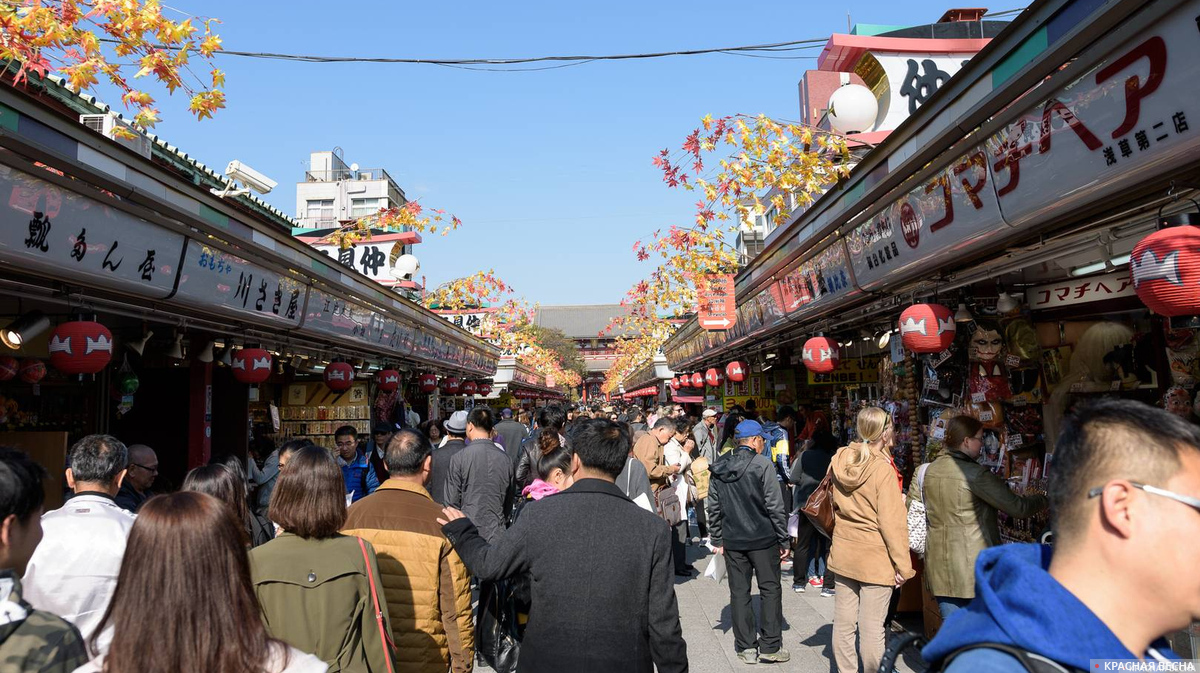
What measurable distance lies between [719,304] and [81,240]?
1005cm

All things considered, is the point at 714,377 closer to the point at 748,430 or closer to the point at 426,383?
the point at 426,383

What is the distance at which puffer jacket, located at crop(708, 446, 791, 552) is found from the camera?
598 cm

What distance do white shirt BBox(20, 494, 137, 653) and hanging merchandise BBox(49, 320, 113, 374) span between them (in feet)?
8.56

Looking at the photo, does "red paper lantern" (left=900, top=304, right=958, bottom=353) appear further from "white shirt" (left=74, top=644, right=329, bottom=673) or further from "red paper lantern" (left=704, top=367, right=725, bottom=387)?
"red paper lantern" (left=704, top=367, right=725, bottom=387)

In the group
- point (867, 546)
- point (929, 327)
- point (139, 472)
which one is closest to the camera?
point (867, 546)

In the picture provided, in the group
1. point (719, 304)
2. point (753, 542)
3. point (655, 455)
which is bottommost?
point (753, 542)

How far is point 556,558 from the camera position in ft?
9.95

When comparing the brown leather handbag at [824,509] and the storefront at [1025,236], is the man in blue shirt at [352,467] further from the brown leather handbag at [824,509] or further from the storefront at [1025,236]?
the storefront at [1025,236]

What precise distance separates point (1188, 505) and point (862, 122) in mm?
7900

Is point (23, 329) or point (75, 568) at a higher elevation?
point (23, 329)

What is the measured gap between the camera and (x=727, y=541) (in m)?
6.11

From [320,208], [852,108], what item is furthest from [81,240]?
[320,208]

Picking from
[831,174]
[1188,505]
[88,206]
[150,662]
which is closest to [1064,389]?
[831,174]

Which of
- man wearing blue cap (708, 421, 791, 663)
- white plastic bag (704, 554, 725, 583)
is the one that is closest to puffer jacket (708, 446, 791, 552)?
man wearing blue cap (708, 421, 791, 663)
